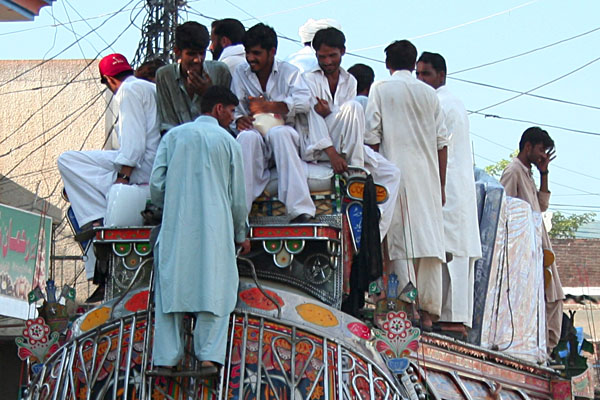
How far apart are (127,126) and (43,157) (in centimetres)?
894

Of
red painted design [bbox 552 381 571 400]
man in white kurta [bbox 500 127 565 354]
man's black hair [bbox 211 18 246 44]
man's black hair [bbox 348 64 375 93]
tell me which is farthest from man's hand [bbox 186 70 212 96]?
man in white kurta [bbox 500 127 565 354]

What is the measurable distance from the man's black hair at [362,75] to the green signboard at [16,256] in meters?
5.18

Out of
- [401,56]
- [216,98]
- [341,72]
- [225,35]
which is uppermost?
[225,35]

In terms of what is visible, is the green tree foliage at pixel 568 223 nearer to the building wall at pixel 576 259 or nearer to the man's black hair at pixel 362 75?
the building wall at pixel 576 259

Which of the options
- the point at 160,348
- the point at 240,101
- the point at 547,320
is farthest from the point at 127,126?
the point at 547,320

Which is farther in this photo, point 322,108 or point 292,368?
point 322,108

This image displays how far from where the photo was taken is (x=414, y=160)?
6.96 m

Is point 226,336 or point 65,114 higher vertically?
point 65,114

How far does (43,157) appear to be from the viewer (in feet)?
49.0

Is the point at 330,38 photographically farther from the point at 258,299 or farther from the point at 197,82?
the point at 258,299

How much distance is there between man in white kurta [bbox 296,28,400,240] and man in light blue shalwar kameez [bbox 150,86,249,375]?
35.5 inches

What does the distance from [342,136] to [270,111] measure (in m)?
0.42

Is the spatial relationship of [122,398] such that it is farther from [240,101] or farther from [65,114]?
[65,114]

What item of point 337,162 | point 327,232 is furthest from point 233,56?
point 327,232
